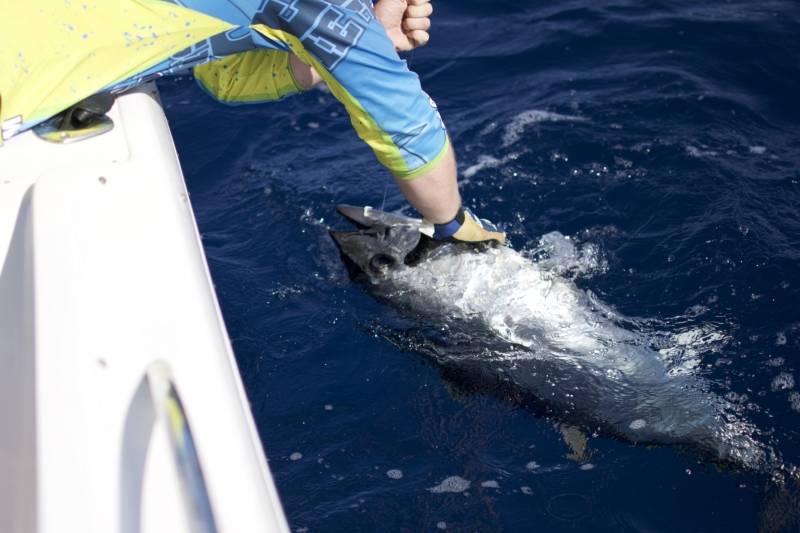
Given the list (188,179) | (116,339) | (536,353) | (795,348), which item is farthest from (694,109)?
(116,339)

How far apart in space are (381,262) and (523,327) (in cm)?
59

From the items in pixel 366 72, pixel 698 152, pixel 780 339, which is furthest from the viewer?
pixel 698 152

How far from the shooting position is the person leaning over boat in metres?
2.26

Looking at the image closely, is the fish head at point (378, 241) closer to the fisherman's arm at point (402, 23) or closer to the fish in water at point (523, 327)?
the fish in water at point (523, 327)

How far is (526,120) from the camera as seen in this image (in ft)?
15.5

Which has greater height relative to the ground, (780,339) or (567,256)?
(567,256)

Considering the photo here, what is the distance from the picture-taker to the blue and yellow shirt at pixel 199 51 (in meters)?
2.25

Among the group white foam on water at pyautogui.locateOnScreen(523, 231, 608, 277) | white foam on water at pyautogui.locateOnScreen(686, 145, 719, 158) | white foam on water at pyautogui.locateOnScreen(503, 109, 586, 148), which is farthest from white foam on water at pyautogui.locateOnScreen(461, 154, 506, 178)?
white foam on water at pyautogui.locateOnScreen(686, 145, 719, 158)

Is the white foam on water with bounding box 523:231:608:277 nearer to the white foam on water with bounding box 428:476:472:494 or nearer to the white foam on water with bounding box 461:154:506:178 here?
the white foam on water with bounding box 461:154:506:178

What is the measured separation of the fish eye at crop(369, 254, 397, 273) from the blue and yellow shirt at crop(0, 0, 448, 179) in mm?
540

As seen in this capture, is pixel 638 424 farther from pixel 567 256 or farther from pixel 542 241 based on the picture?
pixel 542 241

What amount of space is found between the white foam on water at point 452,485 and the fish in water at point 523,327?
448 mm

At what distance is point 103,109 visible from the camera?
8.23ft

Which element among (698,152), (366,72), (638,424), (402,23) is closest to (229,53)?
(366,72)
